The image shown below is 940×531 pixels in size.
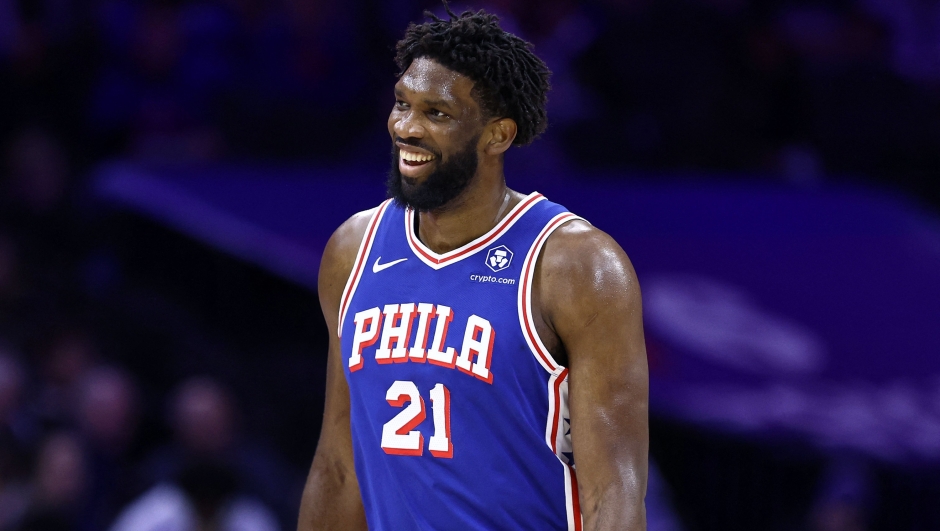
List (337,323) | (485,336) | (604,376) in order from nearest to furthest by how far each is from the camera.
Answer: (604,376)
(485,336)
(337,323)

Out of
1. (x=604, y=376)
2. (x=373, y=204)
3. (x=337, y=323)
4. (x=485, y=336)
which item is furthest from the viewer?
(x=373, y=204)

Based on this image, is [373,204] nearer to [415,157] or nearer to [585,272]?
Result: [415,157]

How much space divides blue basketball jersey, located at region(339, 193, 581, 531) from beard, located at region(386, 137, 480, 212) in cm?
15

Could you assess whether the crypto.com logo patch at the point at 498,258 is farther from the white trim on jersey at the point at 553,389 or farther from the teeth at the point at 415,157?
the teeth at the point at 415,157

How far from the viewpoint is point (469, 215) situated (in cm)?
319

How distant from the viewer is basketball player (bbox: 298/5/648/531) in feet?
9.61

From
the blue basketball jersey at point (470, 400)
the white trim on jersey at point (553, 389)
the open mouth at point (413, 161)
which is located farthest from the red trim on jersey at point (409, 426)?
the open mouth at point (413, 161)

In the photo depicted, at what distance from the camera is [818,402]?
21.3 feet

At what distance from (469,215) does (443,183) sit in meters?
0.13

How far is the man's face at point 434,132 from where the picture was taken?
3.07 meters

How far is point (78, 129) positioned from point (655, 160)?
3640 mm

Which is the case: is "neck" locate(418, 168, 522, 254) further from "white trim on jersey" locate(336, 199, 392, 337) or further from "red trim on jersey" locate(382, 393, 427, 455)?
"red trim on jersey" locate(382, 393, 427, 455)

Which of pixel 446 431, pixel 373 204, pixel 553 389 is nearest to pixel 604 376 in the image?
pixel 553 389

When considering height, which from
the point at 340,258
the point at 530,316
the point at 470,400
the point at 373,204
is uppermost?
the point at 373,204
